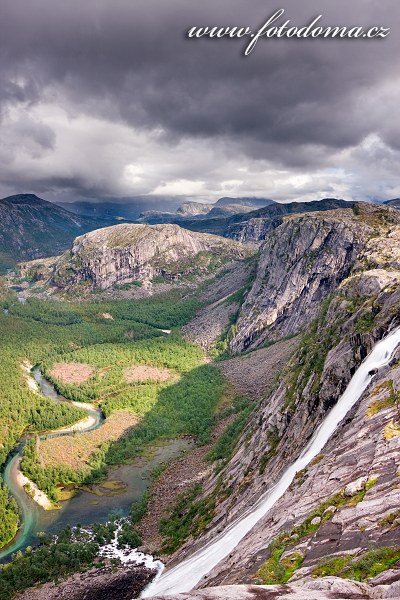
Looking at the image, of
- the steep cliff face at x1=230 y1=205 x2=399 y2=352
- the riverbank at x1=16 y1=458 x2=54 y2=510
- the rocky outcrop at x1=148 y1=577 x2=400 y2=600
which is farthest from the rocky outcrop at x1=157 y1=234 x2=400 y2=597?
the steep cliff face at x1=230 y1=205 x2=399 y2=352

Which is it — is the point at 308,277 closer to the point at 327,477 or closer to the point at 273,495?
the point at 273,495

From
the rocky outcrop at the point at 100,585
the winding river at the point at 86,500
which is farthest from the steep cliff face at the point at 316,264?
the rocky outcrop at the point at 100,585

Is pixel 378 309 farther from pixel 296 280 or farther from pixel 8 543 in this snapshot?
pixel 296 280

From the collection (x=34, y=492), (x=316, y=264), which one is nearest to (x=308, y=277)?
(x=316, y=264)

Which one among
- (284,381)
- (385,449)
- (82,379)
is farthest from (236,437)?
(82,379)

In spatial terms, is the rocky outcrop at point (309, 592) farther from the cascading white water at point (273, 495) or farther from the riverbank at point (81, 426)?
the riverbank at point (81, 426)

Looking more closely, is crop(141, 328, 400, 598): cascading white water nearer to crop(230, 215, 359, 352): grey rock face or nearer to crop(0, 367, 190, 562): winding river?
crop(0, 367, 190, 562): winding river
